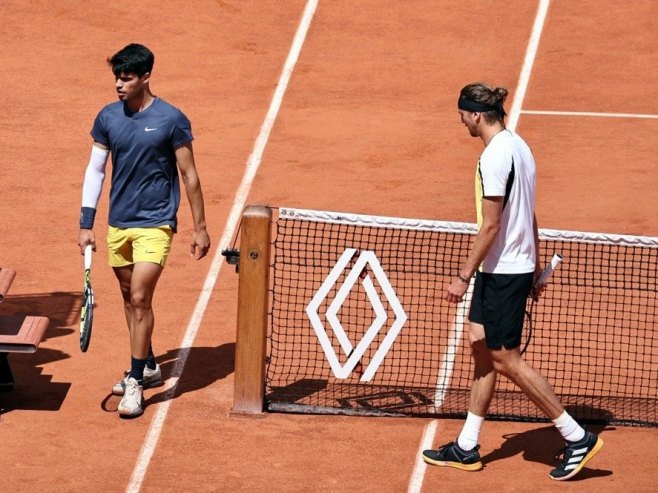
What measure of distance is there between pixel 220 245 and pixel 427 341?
2854 mm

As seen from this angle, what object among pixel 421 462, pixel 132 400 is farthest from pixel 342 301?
pixel 132 400

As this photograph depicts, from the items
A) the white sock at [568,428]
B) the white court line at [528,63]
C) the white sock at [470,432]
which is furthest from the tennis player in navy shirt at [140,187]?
the white court line at [528,63]

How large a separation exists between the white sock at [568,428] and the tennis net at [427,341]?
96cm

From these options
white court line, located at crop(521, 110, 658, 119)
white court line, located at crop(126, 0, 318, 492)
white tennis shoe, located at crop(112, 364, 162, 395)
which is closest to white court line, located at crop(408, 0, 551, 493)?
white court line, located at crop(521, 110, 658, 119)

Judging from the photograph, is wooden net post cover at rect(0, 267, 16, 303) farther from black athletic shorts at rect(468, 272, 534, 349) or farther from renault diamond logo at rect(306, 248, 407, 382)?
Result: black athletic shorts at rect(468, 272, 534, 349)

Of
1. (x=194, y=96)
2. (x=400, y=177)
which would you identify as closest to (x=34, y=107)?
(x=194, y=96)

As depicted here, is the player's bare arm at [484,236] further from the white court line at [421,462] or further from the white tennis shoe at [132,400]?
the white tennis shoe at [132,400]

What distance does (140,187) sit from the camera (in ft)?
32.7

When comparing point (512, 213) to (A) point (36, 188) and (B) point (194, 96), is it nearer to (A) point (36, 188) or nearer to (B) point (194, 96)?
(A) point (36, 188)

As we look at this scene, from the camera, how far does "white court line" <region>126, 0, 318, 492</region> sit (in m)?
9.51

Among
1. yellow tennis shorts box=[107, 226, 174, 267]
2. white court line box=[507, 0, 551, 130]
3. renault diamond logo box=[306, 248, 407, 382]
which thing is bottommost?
renault diamond logo box=[306, 248, 407, 382]

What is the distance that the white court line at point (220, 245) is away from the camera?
31.2 feet

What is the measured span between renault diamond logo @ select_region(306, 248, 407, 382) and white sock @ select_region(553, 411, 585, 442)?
161 cm

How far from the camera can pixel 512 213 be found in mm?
8781
